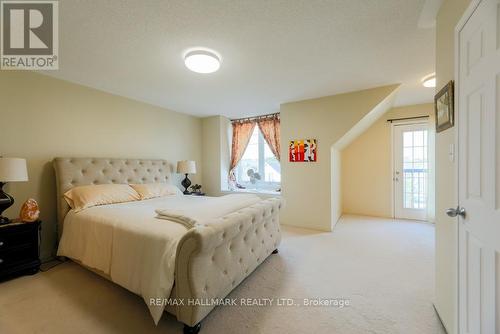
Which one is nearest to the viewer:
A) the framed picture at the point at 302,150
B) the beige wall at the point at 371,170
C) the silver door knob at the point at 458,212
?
the silver door knob at the point at 458,212

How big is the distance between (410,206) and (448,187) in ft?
11.4

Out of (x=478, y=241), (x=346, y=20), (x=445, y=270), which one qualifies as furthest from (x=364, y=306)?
(x=346, y=20)

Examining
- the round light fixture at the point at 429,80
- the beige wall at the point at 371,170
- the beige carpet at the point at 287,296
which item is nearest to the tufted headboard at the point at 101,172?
the beige carpet at the point at 287,296

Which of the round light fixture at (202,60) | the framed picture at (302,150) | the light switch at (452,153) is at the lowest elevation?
the light switch at (452,153)

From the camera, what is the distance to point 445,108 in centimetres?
135

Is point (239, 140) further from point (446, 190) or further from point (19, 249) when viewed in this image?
point (446, 190)

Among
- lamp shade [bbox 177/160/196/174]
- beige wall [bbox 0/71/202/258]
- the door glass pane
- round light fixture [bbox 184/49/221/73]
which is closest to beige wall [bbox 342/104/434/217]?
the door glass pane

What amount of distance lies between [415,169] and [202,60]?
4.51m

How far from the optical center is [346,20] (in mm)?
1645

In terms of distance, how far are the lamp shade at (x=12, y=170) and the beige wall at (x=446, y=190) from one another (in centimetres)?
366

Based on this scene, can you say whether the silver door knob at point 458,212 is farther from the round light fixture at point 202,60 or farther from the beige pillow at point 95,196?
the beige pillow at point 95,196

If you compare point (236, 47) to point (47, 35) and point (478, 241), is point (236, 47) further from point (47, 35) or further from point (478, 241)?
point (478, 241)

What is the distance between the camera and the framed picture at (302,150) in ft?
11.7
